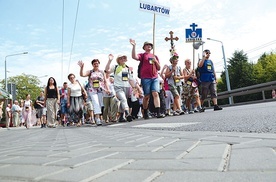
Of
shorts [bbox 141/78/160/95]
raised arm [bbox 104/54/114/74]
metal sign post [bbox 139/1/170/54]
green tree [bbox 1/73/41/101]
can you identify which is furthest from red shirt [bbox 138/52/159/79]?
green tree [bbox 1/73/41/101]

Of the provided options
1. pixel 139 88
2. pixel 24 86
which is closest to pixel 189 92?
pixel 139 88

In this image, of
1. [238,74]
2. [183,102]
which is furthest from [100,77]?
[238,74]

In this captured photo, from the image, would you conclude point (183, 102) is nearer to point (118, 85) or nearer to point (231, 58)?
point (118, 85)

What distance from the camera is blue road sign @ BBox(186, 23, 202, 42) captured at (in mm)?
13531

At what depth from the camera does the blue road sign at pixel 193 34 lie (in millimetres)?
13531

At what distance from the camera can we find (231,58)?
4928cm

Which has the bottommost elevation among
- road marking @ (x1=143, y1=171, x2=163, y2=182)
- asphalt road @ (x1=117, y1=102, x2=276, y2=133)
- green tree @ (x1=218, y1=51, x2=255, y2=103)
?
road marking @ (x1=143, y1=171, x2=163, y2=182)

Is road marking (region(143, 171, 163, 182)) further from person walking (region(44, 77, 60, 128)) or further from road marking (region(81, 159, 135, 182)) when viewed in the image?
person walking (region(44, 77, 60, 128))

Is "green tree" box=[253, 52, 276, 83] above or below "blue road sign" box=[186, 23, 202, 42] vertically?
above

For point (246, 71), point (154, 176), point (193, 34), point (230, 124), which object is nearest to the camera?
point (154, 176)

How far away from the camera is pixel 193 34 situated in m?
13.5

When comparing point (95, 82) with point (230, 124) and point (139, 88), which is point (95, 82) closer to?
point (139, 88)

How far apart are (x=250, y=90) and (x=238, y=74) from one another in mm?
33371

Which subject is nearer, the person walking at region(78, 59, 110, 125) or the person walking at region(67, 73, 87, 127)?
the person walking at region(78, 59, 110, 125)
